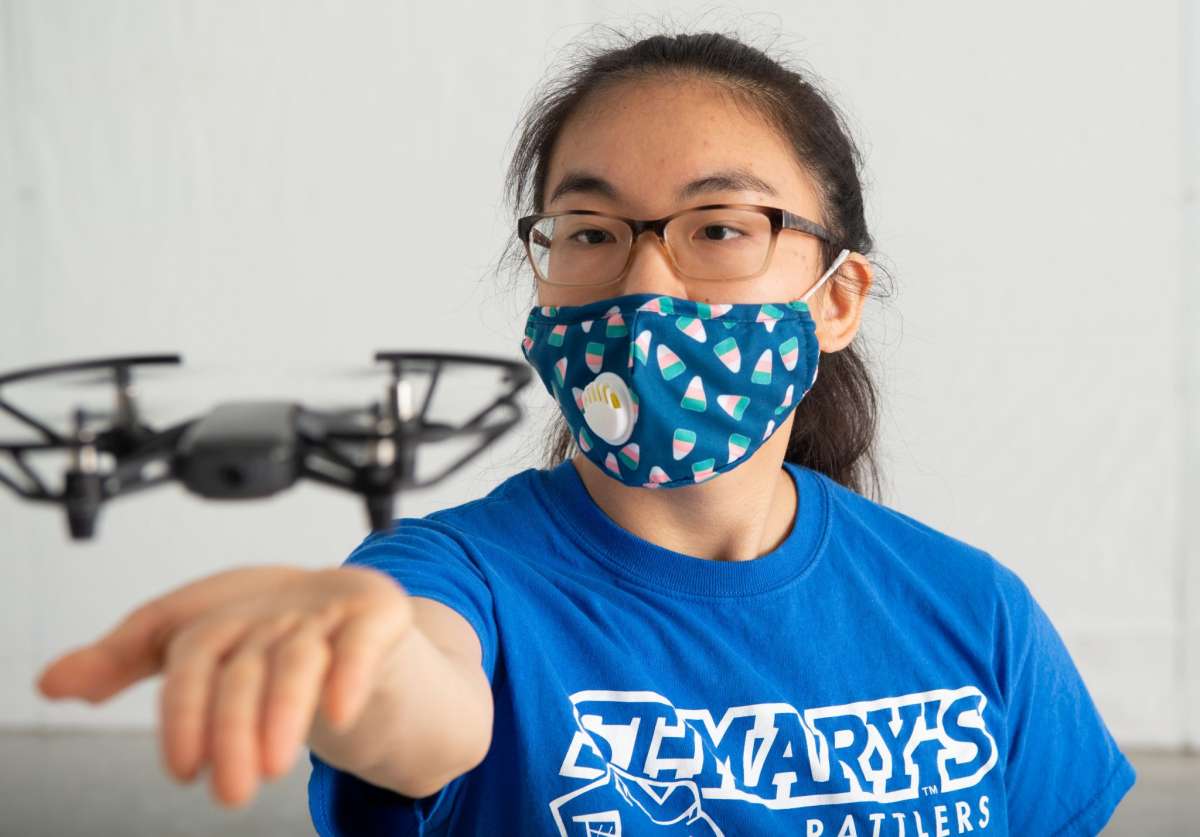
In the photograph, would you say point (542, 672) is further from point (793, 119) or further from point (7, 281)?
point (7, 281)

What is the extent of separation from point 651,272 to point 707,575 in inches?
11.4

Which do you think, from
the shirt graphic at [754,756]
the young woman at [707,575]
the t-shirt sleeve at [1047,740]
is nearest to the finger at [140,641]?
the young woman at [707,575]

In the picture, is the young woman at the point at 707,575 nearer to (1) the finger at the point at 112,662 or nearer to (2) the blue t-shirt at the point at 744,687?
(2) the blue t-shirt at the point at 744,687

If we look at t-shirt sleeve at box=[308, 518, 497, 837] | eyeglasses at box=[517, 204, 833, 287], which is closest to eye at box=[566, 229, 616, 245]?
eyeglasses at box=[517, 204, 833, 287]

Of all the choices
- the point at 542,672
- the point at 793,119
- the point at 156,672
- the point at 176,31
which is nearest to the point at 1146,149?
the point at 793,119

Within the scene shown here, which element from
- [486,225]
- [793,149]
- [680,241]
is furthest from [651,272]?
[486,225]

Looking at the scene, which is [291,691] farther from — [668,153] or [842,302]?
[842,302]

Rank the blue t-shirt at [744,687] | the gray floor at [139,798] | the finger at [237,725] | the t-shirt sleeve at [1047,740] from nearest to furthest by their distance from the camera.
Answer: the finger at [237,725], the blue t-shirt at [744,687], the t-shirt sleeve at [1047,740], the gray floor at [139,798]

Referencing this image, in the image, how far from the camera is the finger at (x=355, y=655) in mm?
518

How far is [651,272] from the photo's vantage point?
46.0 inches

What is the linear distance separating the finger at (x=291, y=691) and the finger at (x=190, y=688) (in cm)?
2

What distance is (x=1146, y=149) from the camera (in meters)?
3.10

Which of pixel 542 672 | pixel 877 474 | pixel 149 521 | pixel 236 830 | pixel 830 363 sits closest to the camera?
pixel 542 672

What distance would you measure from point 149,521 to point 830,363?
215 centimetres
